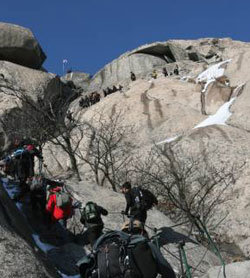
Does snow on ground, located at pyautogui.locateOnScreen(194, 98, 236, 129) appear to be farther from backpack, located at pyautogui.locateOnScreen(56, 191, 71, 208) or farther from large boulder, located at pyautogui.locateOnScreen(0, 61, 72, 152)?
backpack, located at pyautogui.locateOnScreen(56, 191, 71, 208)

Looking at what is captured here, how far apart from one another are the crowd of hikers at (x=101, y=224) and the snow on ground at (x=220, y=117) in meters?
13.7

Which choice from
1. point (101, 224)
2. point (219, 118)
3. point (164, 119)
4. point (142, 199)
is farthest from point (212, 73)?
point (101, 224)

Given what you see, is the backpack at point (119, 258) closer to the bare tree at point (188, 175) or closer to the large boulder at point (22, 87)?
the bare tree at point (188, 175)

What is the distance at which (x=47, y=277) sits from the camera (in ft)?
26.0

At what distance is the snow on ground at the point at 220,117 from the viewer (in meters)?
26.2

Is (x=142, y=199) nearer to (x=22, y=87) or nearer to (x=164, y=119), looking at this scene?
(x=164, y=119)

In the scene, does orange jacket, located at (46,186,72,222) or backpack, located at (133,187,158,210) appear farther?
backpack, located at (133,187,158,210)

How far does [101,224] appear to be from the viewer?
9.55 m

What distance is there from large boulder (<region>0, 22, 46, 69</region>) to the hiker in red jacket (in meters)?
29.0

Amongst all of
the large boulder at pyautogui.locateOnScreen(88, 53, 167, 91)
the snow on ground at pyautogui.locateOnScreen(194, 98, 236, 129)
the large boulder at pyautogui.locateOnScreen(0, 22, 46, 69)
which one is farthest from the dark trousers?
the large boulder at pyautogui.locateOnScreen(88, 53, 167, 91)

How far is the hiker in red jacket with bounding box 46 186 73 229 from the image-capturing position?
35.5 feet

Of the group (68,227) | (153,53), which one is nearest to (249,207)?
(68,227)

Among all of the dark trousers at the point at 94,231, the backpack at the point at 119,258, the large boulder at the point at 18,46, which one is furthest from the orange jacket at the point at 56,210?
the large boulder at the point at 18,46

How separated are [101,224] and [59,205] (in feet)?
5.24
